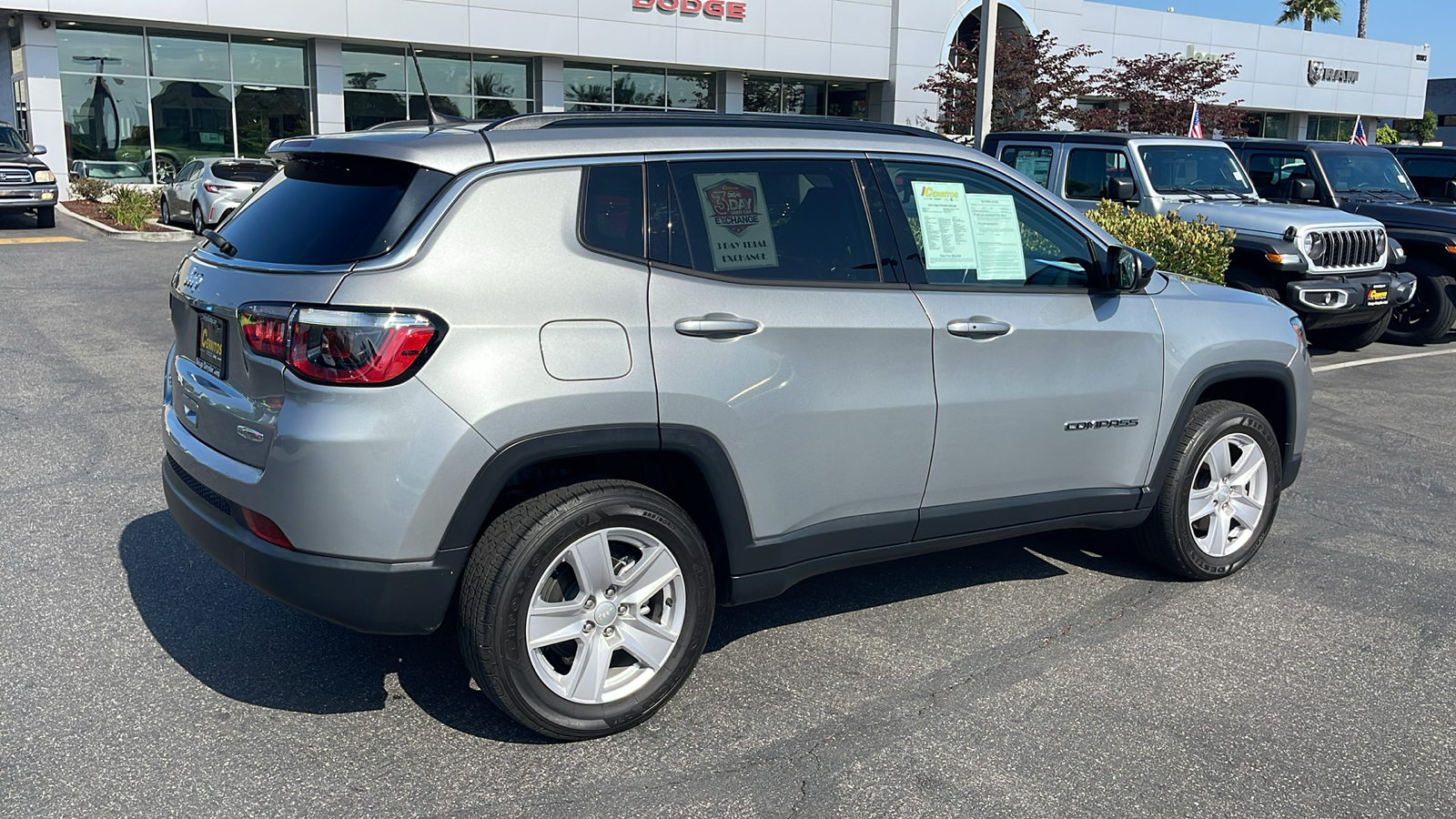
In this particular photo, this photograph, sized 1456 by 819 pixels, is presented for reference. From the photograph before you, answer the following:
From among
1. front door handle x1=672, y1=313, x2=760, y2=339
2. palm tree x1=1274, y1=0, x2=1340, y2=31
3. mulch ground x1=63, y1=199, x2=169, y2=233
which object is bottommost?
mulch ground x1=63, y1=199, x2=169, y2=233

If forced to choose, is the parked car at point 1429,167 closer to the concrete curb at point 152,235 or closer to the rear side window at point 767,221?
the rear side window at point 767,221

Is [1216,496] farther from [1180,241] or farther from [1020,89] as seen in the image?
[1020,89]

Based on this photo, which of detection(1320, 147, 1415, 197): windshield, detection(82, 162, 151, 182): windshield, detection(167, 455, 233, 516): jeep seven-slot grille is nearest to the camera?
detection(167, 455, 233, 516): jeep seven-slot grille

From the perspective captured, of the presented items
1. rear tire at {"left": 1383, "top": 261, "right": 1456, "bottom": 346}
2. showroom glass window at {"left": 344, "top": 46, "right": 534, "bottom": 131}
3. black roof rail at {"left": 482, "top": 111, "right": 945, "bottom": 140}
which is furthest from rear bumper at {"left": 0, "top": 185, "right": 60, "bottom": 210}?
rear tire at {"left": 1383, "top": 261, "right": 1456, "bottom": 346}

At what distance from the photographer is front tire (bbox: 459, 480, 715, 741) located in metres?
3.50

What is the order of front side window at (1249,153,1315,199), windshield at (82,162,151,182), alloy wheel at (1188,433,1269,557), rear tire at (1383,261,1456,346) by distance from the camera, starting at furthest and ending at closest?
windshield at (82,162,151,182) < front side window at (1249,153,1315,199) < rear tire at (1383,261,1456,346) < alloy wheel at (1188,433,1269,557)

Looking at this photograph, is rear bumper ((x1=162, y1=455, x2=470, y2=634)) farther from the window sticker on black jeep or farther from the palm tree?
the palm tree

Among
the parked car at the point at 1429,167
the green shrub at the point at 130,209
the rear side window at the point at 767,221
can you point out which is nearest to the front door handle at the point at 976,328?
the rear side window at the point at 767,221

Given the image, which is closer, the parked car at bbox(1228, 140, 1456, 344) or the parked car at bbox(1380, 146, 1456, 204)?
the parked car at bbox(1228, 140, 1456, 344)

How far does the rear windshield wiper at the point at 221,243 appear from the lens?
151 inches

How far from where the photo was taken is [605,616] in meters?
3.70

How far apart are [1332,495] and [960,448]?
11.3 ft

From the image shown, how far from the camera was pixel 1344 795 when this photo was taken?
3461mm

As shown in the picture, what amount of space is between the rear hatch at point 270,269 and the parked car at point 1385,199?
10.9 m
